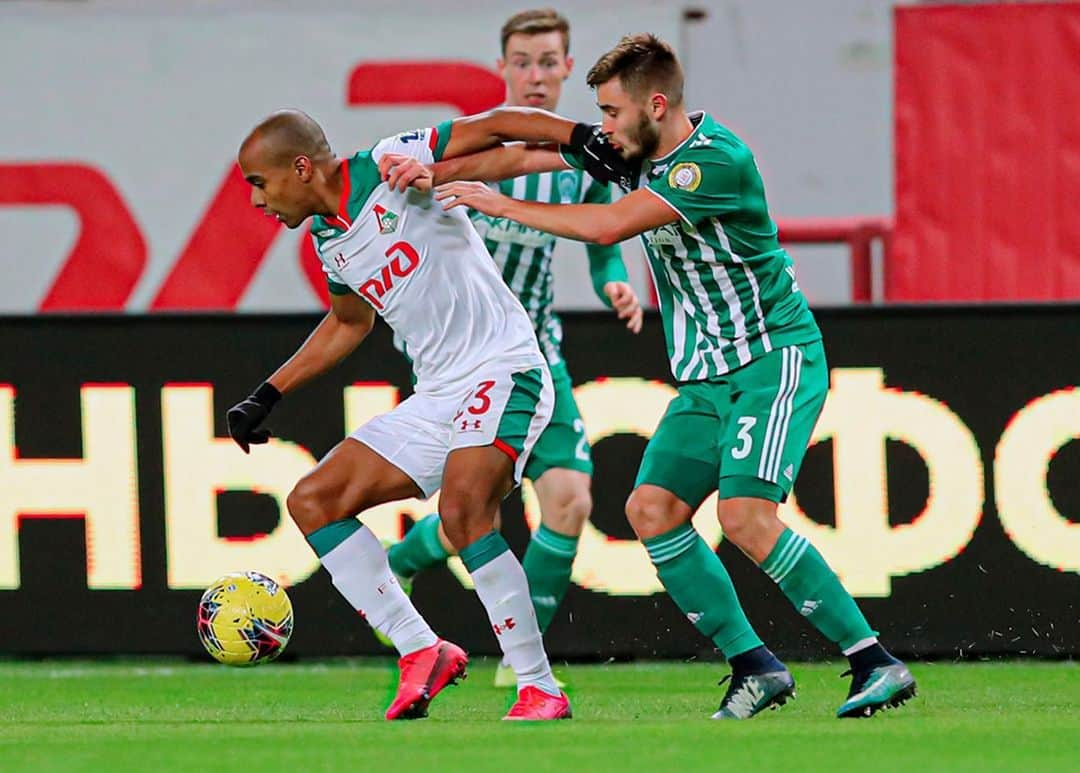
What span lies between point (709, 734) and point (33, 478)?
147 inches

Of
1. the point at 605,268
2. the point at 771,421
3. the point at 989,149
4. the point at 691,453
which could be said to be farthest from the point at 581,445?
the point at 989,149

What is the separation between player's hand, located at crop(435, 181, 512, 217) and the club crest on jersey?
258 mm

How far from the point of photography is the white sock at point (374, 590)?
6457 millimetres

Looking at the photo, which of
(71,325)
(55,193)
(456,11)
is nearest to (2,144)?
(55,193)

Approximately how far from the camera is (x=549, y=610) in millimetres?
7746

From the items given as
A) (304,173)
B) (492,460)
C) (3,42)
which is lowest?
(492,460)

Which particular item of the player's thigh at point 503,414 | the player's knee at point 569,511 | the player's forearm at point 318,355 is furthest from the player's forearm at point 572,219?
the player's knee at point 569,511

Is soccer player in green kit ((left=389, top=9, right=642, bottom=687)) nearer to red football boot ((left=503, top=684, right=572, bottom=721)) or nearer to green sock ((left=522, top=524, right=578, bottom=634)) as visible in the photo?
green sock ((left=522, top=524, right=578, bottom=634))

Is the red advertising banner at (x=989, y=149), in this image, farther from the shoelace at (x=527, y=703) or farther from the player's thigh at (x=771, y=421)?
the shoelace at (x=527, y=703)

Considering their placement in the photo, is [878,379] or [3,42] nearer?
[878,379]

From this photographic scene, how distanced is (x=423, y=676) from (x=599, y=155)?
159 centimetres

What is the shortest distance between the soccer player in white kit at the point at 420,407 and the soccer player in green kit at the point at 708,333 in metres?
0.19

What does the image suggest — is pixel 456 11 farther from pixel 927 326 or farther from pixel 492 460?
pixel 492 460

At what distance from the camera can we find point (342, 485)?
6469 mm
